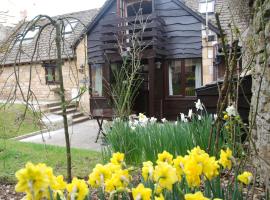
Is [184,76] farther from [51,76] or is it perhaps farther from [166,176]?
[166,176]

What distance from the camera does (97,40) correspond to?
46.8 ft

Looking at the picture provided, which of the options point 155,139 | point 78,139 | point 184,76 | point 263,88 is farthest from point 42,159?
point 184,76

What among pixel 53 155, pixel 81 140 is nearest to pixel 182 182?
pixel 53 155

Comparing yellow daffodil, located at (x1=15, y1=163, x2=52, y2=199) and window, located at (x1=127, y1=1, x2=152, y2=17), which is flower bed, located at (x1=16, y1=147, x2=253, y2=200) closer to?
yellow daffodil, located at (x1=15, y1=163, x2=52, y2=199)

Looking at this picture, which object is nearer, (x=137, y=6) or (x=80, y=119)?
(x=80, y=119)

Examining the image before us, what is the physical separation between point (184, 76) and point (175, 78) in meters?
0.39

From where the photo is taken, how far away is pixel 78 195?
1312 mm

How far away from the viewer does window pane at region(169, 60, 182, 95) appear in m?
12.8

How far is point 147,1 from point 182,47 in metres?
2.47

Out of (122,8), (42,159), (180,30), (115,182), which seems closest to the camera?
(115,182)

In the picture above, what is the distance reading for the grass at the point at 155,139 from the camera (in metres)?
3.89

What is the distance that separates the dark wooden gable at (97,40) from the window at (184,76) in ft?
10.2

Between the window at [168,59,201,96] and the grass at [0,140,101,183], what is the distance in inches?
278

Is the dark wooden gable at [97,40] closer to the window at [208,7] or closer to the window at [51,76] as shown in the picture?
the window at [51,76]
